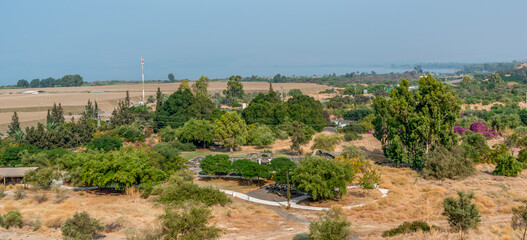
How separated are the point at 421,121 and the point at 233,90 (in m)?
81.6

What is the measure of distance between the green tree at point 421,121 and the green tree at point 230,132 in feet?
70.9

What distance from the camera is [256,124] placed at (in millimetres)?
70500

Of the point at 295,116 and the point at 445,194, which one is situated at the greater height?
the point at 295,116

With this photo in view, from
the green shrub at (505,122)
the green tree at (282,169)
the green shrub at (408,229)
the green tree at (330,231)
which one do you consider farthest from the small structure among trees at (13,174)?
the green shrub at (505,122)

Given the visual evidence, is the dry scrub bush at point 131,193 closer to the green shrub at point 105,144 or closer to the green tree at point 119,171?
the green tree at point 119,171

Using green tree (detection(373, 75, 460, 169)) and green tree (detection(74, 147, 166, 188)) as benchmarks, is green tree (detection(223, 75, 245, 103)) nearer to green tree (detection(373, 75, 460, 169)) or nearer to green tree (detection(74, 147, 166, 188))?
green tree (detection(373, 75, 460, 169))

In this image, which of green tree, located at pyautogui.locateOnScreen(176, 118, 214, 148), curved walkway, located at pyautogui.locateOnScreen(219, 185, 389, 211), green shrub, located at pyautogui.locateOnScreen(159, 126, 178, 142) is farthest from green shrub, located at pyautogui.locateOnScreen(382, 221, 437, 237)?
green shrub, located at pyautogui.locateOnScreen(159, 126, 178, 142)

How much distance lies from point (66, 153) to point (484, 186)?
42.6 meters

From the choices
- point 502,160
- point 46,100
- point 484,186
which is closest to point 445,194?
point 484,186

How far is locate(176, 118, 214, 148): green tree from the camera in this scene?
61.8 metres

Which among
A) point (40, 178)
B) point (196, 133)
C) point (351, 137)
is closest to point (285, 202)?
point (40, 178)

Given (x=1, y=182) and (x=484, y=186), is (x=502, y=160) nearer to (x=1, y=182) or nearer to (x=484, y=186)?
(x=484, y=186)

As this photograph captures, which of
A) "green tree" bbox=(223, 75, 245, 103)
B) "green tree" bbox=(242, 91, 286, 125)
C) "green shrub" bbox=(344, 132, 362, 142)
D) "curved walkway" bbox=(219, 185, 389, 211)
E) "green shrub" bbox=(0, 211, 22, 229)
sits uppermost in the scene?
"green tree" bbox=(223, 75, 245, 103)

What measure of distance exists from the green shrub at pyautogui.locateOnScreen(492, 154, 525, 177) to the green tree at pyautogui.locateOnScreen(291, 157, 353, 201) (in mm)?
17596
